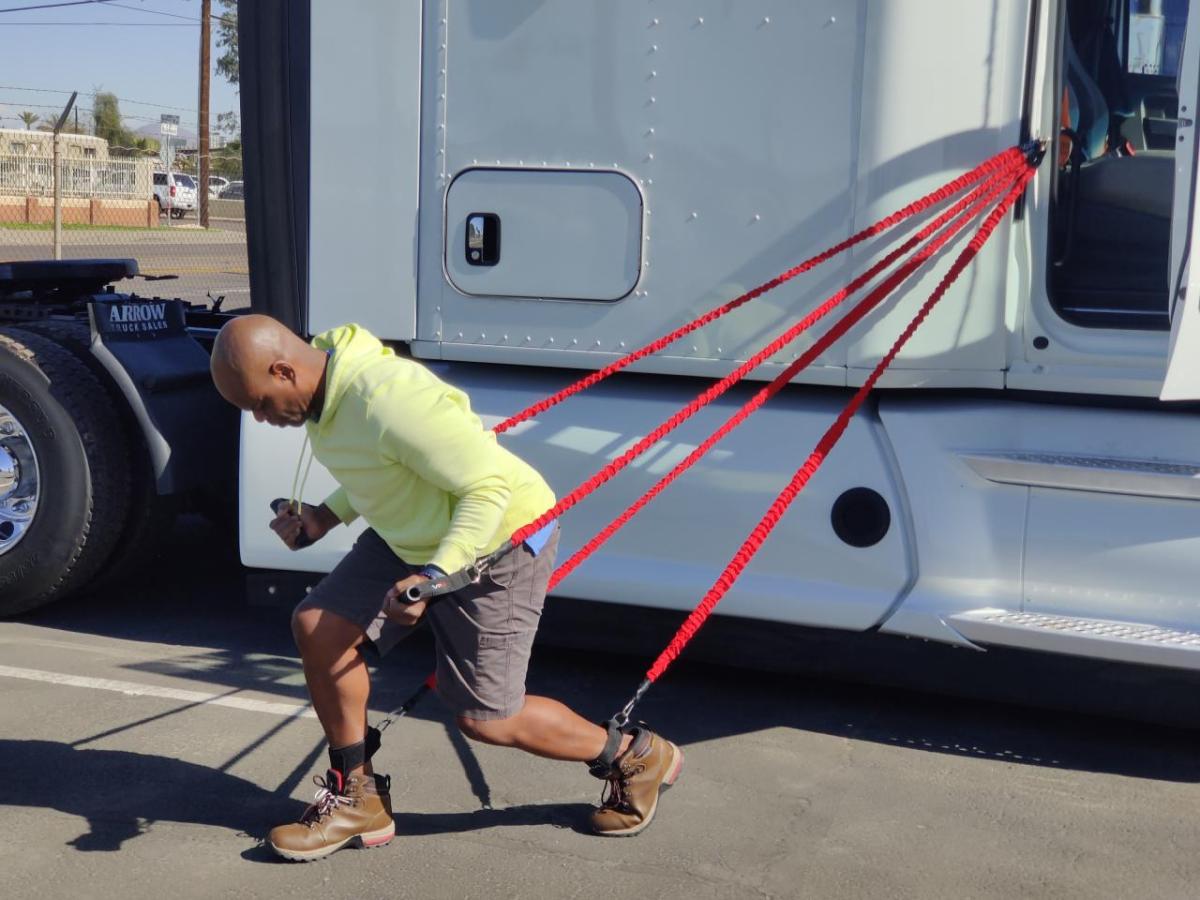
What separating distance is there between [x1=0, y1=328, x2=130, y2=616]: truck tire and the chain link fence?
18.4 metres

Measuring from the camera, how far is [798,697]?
475 centimetres

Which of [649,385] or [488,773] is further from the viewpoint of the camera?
[649,385]

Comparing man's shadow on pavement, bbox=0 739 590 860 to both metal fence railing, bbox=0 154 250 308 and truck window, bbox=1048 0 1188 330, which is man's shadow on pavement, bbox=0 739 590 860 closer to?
truck window, bbox=1048 0 1188 330

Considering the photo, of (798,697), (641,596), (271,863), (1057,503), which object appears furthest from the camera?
(798,697)

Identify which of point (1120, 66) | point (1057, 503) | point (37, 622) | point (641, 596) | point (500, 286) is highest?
point (1120, 66)

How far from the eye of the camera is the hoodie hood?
3.20 m

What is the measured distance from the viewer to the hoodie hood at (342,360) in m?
3.20

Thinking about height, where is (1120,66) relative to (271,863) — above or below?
above

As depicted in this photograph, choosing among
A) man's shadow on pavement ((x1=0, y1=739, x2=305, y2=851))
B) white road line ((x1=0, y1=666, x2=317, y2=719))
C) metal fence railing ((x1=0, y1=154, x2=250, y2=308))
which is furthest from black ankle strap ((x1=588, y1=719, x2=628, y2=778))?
metal fence railing ((x1=0, y1=154, x2=250, y2=308))

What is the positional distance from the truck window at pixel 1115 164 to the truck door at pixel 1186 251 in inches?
18.4

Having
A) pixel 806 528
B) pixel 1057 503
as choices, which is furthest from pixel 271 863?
pixel 1057 503

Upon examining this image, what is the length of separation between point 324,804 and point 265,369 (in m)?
1.06

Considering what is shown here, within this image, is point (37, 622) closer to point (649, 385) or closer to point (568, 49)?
point (649, 385)

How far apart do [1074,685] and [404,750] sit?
189 cm
